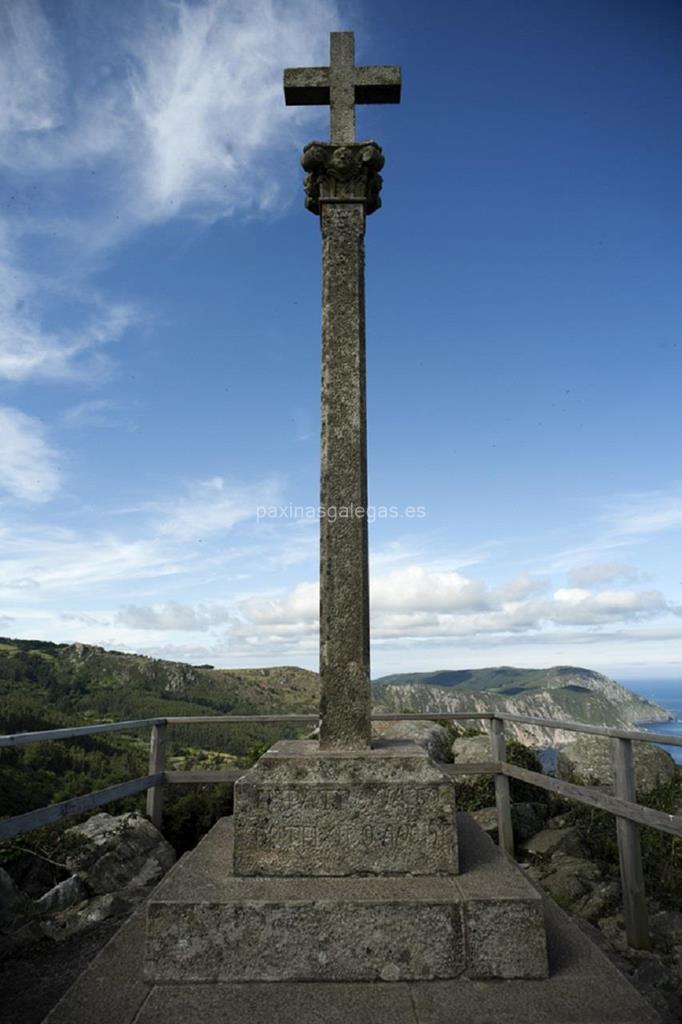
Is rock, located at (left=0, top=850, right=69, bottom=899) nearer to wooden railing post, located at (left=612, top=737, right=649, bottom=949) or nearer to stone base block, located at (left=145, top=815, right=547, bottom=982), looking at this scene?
stone base block, located at (left=145, top=815, right=547, bottom=982)

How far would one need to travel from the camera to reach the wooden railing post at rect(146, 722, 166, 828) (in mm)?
6023

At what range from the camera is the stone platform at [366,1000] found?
261 centimetres

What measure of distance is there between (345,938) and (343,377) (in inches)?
126

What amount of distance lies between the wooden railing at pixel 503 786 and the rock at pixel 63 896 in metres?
0.64

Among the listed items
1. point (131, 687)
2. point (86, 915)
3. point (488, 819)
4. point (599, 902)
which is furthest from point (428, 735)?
point (131, 687)

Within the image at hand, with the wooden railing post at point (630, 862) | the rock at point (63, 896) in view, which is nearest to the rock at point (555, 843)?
the wooden railing post at point (630, 862)

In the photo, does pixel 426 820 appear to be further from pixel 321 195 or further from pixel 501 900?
pixel 321 195

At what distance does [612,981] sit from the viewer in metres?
2.85

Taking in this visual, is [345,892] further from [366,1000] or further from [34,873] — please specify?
[34,873]

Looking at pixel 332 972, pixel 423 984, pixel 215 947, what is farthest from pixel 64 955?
pixel 423 984

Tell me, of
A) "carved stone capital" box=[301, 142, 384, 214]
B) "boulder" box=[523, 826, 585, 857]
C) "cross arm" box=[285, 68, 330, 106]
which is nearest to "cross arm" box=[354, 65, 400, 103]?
"cross arm" box=[285, 68, 330, 106]

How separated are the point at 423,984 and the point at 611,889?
300cm

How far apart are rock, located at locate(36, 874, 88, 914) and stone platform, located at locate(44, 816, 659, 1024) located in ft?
7.08

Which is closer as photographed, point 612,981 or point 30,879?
point 612,981
